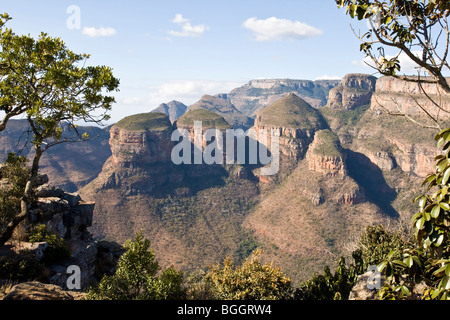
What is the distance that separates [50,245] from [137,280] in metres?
7.48

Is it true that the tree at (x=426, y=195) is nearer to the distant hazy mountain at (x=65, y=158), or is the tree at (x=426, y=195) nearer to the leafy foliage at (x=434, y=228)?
the leafy foliage at (x=434, y=228)

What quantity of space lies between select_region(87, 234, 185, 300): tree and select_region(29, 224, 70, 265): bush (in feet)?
18.9

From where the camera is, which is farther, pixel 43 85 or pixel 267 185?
pixel 267 185

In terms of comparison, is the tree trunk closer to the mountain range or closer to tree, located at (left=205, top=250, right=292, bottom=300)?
tree, located at (left=205, top=250, right=292, bottom=300)

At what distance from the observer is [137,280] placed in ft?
45.8

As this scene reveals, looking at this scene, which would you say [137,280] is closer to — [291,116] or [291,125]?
[291,125]

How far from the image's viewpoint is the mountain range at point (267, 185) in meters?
87.8

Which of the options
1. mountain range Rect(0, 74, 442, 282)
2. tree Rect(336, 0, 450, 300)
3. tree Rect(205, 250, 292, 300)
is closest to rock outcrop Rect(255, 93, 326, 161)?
mountain range Rect(0, 74, 442, 282)

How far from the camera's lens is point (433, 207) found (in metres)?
4.81

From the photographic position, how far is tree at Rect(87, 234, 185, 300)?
1312 cm

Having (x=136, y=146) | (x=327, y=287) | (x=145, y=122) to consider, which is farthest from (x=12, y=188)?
(x=145, y=122)

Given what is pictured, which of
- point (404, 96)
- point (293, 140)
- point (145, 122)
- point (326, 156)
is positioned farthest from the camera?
point (293, 140)

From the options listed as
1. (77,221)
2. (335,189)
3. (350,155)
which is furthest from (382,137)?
(77,221)

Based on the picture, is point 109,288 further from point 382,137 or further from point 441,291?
point 382,137
